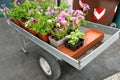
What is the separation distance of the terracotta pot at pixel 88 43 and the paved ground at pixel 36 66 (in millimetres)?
404

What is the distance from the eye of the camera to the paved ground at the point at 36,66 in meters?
1.64

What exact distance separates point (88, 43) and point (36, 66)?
896 millimetres

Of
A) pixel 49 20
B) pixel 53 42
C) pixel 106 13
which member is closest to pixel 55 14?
pixel 49 20

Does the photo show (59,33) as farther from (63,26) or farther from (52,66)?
(52,66)

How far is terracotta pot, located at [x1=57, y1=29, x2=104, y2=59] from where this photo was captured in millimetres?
1111

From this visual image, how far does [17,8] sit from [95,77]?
1206mm

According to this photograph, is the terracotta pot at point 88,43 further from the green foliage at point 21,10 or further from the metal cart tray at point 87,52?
the green foliage at point 21,10

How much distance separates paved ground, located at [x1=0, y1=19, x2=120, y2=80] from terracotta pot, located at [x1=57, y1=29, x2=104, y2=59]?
1.33ft

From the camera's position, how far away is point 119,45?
2117 millimetres

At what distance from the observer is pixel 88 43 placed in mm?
1175

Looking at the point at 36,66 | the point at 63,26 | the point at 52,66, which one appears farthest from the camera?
the point at 36,66

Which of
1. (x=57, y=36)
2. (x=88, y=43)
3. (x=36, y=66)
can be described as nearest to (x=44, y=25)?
(x=57, y=36)

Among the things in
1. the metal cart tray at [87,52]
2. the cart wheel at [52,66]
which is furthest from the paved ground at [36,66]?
the metal cart tray at [87,52]

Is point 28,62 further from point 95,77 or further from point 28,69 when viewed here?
point 95,77
